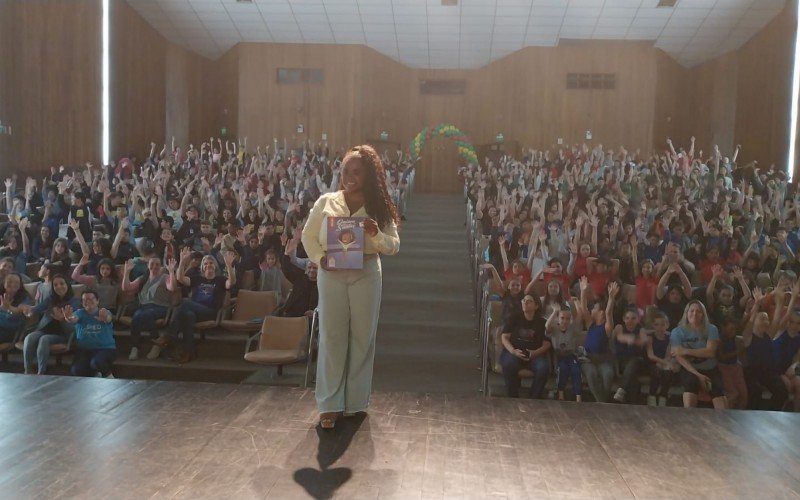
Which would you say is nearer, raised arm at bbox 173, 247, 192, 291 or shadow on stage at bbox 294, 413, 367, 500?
shadow on stage at bbox 294, 413, 367, 500

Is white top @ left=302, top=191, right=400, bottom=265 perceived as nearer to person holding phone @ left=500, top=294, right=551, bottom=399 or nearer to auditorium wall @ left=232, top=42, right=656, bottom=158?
person holding phone @ left=500, top=294, right=551, bottom=399

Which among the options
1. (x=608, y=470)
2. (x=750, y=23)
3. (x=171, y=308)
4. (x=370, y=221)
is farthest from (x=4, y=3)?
(x=750, y=23)

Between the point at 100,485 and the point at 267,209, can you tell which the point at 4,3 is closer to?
the point at 267,209

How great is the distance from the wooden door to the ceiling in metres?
2.14

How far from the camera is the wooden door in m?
18.9

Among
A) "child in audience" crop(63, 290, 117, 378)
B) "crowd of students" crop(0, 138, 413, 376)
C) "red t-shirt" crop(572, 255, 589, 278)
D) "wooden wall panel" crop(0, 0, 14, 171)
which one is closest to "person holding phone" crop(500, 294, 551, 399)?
"red t-shirt" crop(572, 255, 589, 278)

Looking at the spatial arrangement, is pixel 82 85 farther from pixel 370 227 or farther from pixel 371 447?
pixel 371 447

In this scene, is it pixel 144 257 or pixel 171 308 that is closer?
pixel 171 308

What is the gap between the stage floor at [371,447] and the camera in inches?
113

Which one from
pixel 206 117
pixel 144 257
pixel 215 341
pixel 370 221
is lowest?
pixel 215 341

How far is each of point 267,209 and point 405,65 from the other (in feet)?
34.7

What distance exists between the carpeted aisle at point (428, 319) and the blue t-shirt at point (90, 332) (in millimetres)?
2153

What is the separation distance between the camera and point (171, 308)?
21.9ft

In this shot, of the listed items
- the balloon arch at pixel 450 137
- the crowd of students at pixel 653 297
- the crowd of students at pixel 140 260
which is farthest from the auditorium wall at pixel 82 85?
the crowd of students at pixel 653 297
